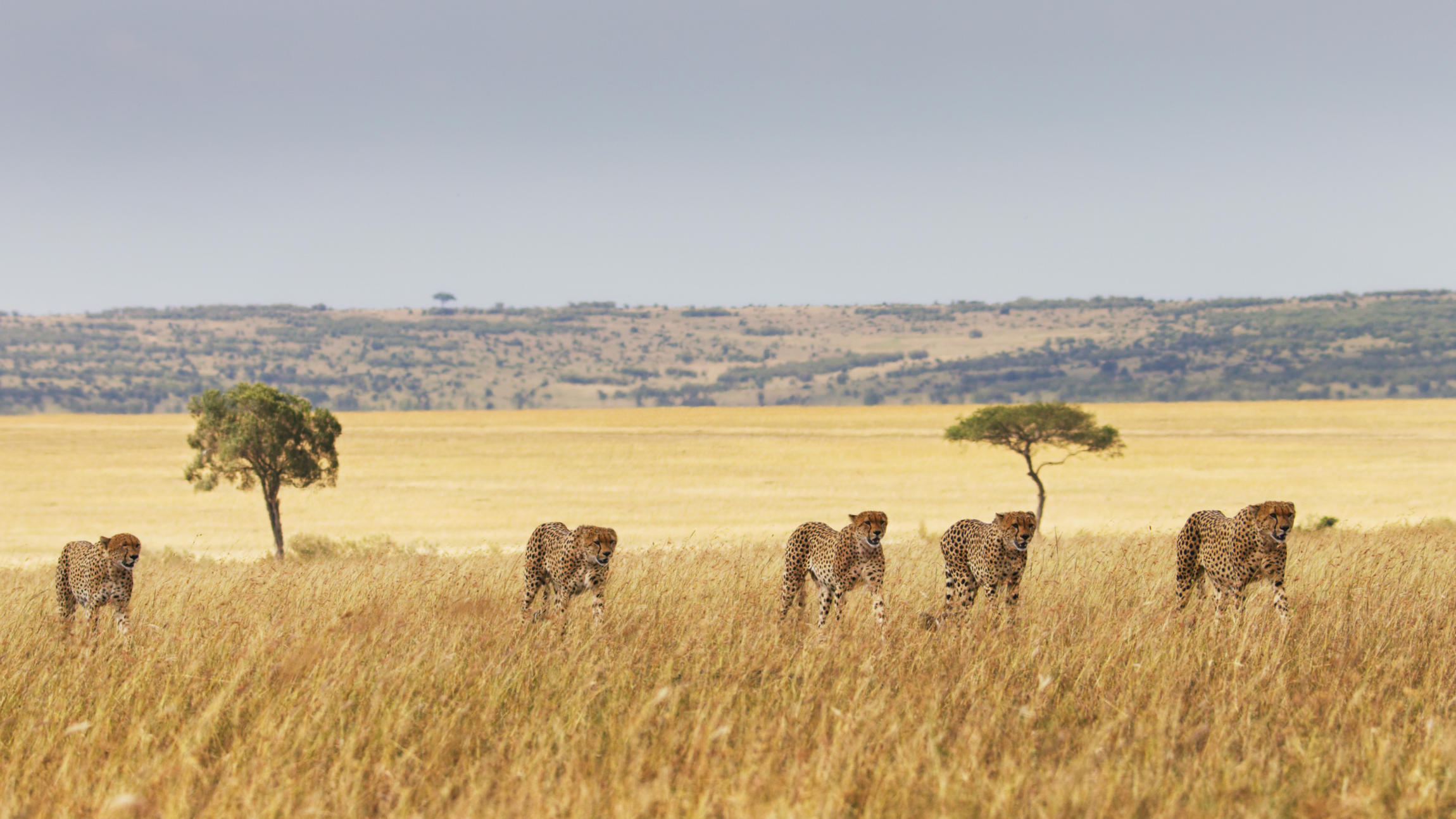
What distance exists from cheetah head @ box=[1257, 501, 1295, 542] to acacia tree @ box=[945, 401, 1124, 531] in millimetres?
24239

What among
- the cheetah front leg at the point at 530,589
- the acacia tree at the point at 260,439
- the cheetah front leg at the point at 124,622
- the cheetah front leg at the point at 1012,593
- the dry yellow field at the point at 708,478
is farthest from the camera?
the dry yellow field at the point at 708,478

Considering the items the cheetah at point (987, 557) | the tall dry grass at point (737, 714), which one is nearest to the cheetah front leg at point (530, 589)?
the tall dry grass at point (737, 714)

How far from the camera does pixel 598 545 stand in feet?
21.9

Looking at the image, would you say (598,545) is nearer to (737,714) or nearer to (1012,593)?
(737,714)

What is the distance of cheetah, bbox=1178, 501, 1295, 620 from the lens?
640 centimetres

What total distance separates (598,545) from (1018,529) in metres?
2.95

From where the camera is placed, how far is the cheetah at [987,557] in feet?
21.6

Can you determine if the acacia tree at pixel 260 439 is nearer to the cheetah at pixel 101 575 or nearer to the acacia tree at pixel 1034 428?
the cheetah at pixel 101 575

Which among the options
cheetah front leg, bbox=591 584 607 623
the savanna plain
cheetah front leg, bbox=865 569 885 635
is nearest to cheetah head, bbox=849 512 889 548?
cheetah front leg, bbox=865 569 885 635

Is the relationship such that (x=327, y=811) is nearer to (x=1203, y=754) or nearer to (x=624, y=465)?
(x=1203, y=754)

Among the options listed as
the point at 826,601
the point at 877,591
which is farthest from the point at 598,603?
the point at 877,591

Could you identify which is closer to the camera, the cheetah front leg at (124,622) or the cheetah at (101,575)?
the cheetah front leg at (124,622)

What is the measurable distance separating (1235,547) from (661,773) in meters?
5.04

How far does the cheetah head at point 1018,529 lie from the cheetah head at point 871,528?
86cm
